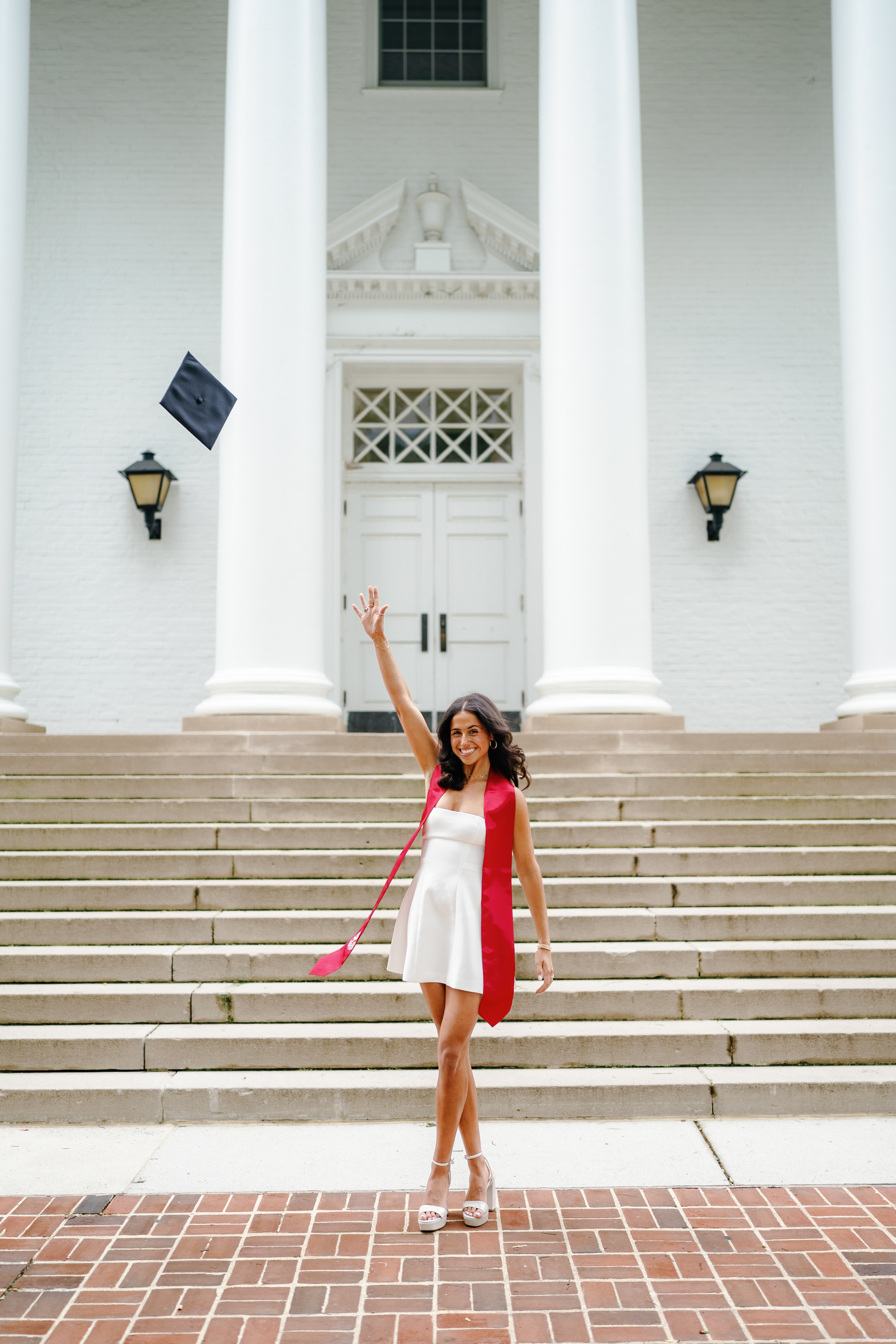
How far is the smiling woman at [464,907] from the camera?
3414 mm

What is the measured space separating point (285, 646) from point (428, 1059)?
3.49 m

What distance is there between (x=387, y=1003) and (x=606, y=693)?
318cm

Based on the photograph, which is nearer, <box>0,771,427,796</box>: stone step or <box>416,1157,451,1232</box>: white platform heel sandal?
<box>416,1157,451,1232</box>: white platform heel sandal

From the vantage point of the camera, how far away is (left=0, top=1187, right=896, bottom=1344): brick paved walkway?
2820mm

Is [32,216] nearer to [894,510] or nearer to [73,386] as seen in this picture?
[73,386]

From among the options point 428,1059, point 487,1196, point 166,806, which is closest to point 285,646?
point 166,806

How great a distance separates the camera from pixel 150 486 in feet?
34.5

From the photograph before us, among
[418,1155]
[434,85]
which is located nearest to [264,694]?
[418,1155]

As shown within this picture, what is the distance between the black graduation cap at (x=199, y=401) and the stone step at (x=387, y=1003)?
282 centimetres

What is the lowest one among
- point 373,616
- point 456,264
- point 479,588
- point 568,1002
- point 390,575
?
point 568,1002

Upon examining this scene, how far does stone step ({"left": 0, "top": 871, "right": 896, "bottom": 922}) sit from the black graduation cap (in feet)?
7.89

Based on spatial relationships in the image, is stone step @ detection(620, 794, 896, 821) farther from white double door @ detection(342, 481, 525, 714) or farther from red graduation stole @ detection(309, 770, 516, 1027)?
white double door @ detection(342, 481, 525, 714)

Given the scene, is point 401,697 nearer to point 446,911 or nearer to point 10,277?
point 446,911

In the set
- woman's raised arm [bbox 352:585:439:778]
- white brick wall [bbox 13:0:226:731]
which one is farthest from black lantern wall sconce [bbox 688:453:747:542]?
woman's raised arm [bbox 352:585:439:778]
